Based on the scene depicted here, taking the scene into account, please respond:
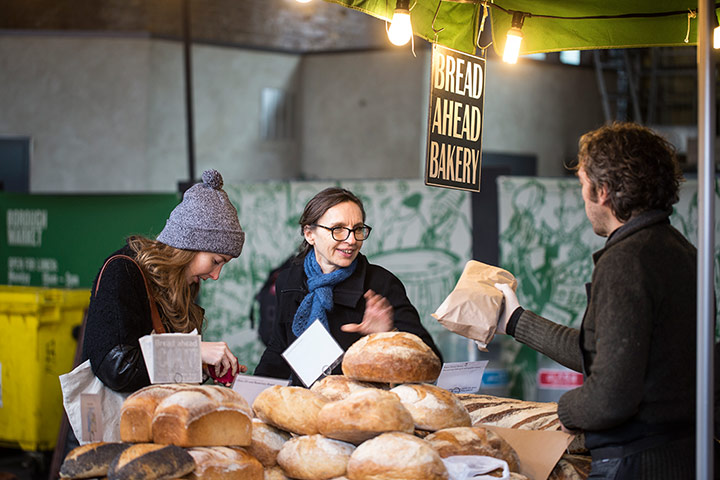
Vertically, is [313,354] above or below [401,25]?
below

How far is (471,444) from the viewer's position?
207 centimetres

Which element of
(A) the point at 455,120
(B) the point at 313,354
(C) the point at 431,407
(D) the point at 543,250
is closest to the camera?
(C) the point at 431,407

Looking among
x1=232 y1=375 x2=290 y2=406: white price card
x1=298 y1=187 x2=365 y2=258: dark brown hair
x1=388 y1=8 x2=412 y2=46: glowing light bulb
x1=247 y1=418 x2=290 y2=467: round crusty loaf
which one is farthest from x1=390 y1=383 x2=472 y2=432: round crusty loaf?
x1=388 y1=8 x2=412 y2=46: glowing light bulb

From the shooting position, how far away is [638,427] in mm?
2070

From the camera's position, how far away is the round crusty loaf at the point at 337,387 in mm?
2273

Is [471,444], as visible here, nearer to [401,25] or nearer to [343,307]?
[343,307]

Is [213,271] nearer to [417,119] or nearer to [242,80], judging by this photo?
[417,119]

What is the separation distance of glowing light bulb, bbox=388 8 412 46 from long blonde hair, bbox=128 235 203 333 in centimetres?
102

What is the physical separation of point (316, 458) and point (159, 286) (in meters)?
1.00

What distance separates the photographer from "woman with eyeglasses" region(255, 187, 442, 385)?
307 cm

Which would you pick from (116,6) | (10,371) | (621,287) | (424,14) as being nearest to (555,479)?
(621,287)

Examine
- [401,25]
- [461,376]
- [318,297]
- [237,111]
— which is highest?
[237,111]

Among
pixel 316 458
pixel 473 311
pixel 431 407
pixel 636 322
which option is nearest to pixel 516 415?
pixel 473 311

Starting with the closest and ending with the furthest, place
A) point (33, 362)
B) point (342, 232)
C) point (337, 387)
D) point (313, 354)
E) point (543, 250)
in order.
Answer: point (337, 387) < point (313, 354) < point (342, 232) < point (33, 362) < point (543, 250)
